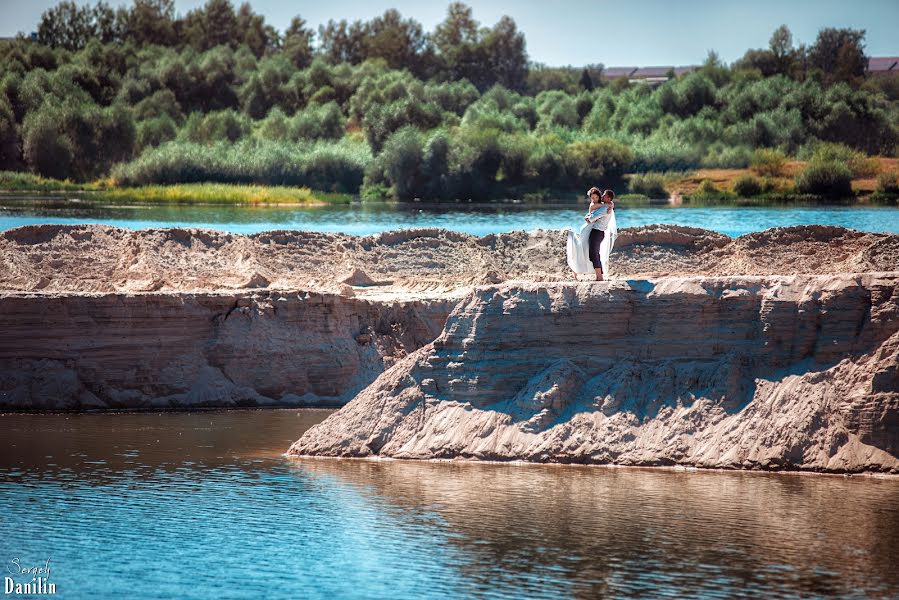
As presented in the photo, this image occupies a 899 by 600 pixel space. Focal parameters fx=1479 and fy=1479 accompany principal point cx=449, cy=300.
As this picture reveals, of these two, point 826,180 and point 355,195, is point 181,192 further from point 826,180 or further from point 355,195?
point 826,180

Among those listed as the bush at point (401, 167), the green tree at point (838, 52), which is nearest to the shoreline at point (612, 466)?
the bush at point (401, 167)

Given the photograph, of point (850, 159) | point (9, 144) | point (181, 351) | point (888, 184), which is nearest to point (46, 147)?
point (9, 144)

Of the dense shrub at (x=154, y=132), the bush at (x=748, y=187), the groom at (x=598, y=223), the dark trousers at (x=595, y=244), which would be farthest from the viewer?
the dense shrub at (x=154, y=132)

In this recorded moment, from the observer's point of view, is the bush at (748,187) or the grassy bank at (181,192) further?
the grassy bank at (181,192)

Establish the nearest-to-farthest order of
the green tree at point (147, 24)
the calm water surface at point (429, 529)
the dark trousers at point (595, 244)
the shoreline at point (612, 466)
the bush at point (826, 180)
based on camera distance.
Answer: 1. the calm water surface at point (429, 529)
2. the shoreline at point (612, 466)
3. the dark trousers at point (595, 244)
4. the bush at point (826, 180)
5. the green tree at point (147, 24)

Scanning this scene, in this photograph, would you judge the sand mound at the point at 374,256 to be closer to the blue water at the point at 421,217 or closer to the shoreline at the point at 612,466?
the blue water at the point at 421,217

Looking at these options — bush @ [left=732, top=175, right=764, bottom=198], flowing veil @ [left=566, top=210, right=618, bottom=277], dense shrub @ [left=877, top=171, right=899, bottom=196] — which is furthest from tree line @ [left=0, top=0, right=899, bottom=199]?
flowing veil @ [left=566, top=210, right=618, bottom=277]

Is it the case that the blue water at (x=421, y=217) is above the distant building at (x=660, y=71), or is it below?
below

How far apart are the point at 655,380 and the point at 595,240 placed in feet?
6.80

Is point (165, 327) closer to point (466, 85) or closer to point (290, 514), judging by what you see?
point (290, 514)

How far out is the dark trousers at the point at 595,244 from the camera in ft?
62.3

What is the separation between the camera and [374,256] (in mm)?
31828

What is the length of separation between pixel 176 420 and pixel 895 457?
10971 millimetres

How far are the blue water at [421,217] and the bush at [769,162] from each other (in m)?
8.85
